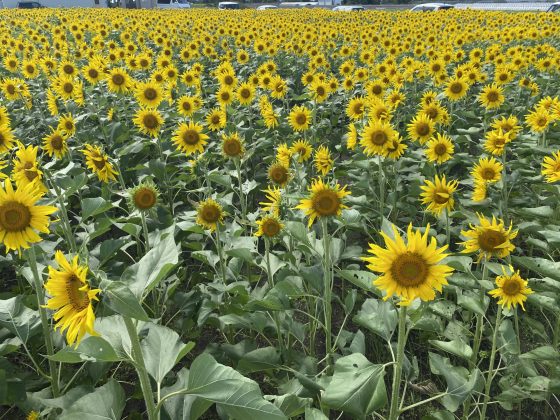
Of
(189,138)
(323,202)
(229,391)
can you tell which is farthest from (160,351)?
(189,138)

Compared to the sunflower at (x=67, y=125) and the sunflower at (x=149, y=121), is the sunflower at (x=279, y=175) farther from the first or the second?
the sunflower at (x=67, y=125)

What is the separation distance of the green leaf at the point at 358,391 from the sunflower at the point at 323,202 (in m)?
0.82

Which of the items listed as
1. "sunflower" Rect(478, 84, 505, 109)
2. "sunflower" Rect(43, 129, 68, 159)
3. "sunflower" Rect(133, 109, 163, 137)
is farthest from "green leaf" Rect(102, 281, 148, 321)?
"sunflower" Rect(478, 84, 505, 109)

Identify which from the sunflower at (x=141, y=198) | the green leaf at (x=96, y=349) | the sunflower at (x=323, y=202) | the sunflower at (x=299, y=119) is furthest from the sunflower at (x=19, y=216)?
the sunflower at (x=299, y=119)

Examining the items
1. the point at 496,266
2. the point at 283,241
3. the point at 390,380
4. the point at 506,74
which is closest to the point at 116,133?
the point at 283,241

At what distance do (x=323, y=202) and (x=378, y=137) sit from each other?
1.69m

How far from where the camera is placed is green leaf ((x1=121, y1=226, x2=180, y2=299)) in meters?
1.75

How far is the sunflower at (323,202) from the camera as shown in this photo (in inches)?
98.3

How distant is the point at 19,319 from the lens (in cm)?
249

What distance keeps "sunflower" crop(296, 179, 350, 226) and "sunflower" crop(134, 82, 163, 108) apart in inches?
166

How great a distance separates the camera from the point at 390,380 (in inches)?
129

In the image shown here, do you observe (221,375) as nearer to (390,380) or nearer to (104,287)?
(104,287)

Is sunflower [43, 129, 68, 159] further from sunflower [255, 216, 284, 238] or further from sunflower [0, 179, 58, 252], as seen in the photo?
sunflower [0, 179, 58, 252]

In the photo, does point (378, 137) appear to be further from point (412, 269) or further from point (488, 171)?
point (412, 269)
